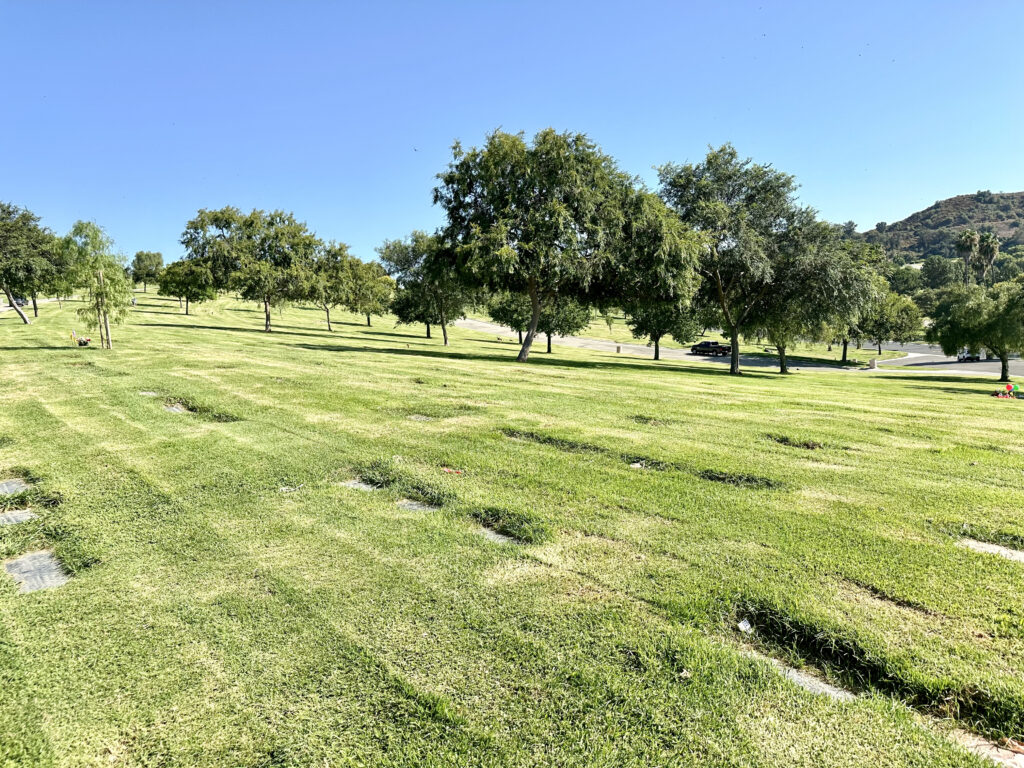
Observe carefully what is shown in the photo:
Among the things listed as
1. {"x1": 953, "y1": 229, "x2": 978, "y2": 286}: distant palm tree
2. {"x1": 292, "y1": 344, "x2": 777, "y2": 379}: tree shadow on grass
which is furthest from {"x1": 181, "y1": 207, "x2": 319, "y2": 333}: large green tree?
{"x1": 953, "y1": 229, "x2": 978, "y2": 286}: distant palm tree

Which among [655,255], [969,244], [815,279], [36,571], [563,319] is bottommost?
[36,571]

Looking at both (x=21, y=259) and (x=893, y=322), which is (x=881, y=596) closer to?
(x=21, y=259)

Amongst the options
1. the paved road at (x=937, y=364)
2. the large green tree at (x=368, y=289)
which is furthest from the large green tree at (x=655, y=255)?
the large green tree at (x=368, y=289)

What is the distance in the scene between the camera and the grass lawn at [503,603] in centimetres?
223

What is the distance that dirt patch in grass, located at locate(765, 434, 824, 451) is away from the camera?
22.9 feet

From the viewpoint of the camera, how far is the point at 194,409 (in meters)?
8.66

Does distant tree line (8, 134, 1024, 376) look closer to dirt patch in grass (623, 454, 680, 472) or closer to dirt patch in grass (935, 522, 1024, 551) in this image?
dirt patch in grass (623, 454, 680, 472)

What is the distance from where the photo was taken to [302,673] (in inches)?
101

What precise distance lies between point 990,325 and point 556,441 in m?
35.1

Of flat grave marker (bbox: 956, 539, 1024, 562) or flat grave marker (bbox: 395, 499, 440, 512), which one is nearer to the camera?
flat grave marker (bbox: 956, 539, 1024, 562)

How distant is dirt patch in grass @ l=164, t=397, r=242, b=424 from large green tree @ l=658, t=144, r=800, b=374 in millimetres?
23052

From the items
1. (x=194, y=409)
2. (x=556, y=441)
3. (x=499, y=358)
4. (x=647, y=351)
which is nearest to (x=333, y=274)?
(x=499, y=358)

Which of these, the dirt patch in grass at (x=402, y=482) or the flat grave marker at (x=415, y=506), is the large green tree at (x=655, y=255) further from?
the flat grave marker at (x=415, y=506)

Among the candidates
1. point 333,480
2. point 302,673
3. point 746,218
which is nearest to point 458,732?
point 302,673
